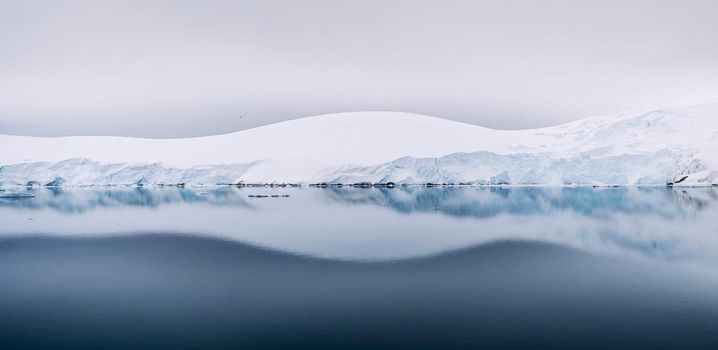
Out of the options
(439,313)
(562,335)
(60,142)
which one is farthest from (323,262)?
(60,142)

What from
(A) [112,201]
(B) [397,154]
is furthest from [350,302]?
(B) [397,154]

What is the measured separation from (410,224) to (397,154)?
28.6 m

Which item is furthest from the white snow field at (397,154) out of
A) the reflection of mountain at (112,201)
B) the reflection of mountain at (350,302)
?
the reflection of mountain at (350,302)

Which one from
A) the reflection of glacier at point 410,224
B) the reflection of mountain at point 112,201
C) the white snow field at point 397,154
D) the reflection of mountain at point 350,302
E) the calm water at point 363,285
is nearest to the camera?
the reflection of mountain at point 350,302

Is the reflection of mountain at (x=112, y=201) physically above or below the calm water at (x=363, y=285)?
above

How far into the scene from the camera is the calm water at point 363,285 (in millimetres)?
6305

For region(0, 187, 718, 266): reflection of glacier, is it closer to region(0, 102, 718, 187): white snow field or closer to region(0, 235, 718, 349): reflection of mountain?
region(0, 235, 718, 349): reflection of mountain

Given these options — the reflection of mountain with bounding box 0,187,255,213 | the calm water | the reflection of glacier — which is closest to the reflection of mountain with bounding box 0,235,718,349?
the calm water

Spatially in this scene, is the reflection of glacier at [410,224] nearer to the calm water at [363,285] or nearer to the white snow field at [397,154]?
the calm water at [363,285]

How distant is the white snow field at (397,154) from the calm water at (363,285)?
86.9 feet

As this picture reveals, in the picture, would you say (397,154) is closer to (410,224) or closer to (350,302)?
(410,224)

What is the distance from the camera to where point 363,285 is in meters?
8.78

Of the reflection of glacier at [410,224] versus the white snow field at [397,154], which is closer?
the reflection of glacier at [410,224]

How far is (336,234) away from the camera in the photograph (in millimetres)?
15289
